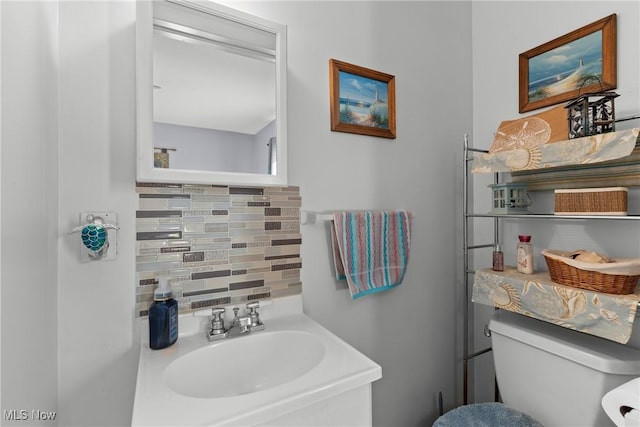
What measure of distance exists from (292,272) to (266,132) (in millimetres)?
514

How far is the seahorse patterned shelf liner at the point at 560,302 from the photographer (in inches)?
33.3

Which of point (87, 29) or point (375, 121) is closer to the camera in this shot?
point (87, 29)

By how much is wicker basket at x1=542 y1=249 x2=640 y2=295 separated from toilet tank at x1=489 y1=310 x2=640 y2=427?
21 cm

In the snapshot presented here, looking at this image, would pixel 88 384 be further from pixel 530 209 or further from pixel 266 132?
pixel 530 209

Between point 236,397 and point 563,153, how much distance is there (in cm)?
119

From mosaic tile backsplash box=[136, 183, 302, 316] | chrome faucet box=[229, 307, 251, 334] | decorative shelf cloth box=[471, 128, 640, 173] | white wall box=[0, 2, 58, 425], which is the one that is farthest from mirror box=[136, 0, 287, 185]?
decorative shelf cloth box=[471, 128, 640, 173]

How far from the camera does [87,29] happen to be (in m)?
0.82

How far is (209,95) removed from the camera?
930 millimetres

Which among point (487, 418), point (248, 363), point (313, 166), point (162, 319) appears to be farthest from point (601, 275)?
point (162, 319)

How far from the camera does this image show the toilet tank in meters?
0.90

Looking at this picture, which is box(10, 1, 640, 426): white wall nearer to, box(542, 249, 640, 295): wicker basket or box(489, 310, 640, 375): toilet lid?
box(489, 310, 640, 375): toilet lid

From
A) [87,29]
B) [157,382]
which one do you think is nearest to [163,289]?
[157,382]

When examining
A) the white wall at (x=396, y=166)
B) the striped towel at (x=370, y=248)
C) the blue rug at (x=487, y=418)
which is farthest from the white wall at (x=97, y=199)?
the blue rug at (x=487, y=418)

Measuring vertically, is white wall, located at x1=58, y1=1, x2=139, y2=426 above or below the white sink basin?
above
